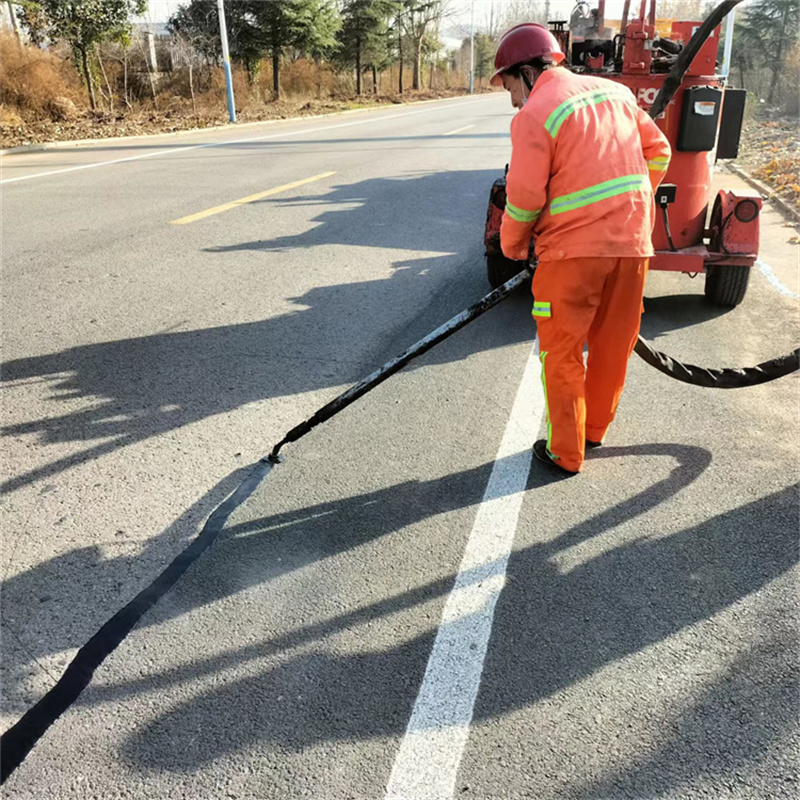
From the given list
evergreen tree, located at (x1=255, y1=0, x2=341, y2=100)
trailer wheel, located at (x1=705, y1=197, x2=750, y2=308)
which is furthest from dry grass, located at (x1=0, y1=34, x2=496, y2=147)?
trailer wheel, located at (x1=705, y1=197, x2=750, y2=308)

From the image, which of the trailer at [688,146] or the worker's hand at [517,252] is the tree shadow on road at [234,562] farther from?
the trailer at [688,146]

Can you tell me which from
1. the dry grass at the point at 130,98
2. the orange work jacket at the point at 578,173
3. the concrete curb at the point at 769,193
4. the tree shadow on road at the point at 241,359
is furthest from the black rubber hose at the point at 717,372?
the dry grass at the point at 130,98

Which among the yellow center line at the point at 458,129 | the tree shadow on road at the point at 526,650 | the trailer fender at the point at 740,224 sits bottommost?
the tree shadow on road at the point at 526,650

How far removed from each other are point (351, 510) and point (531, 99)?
188 cm

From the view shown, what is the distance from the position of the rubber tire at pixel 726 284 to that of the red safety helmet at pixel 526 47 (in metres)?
2.77

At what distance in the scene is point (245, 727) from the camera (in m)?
2.16

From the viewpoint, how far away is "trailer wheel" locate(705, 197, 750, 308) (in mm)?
5363

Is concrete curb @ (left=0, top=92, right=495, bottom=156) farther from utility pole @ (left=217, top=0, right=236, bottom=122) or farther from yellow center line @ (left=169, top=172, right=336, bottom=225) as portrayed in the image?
yellow center line @ (left=169, top=172, right=336, bottom=225)

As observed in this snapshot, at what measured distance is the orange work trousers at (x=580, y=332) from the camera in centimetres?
321

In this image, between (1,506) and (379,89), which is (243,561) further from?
(379,89)

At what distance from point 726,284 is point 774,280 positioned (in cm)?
129

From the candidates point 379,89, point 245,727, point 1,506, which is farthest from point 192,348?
point 379,89

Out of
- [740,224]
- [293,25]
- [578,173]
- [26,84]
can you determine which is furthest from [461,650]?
[293,25]

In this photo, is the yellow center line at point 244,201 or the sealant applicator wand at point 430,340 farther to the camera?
the yellow center line at point 244,201
